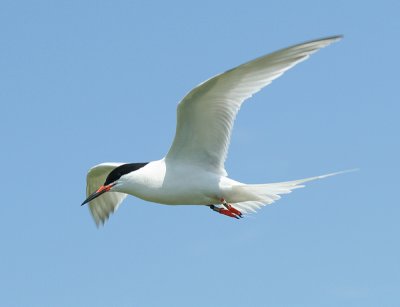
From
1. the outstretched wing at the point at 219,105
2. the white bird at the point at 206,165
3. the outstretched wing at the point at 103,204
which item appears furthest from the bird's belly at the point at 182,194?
the outstretched wing at the point at 103,204

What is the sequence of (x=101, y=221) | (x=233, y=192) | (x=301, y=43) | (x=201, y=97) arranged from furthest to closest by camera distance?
(x=101, y=221), (x=233, y=192), (x=201, y=97), (x=301, y=43)

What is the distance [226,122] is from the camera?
9.65 m

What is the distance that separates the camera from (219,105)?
372 inches

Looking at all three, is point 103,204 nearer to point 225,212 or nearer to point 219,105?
point 225,212

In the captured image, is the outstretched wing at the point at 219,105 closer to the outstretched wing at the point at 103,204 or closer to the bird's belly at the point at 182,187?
the bird's belly at the point at 182,187

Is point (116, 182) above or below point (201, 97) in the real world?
below

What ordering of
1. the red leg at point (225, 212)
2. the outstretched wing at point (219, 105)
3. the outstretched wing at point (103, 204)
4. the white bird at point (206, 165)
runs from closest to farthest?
the outstretched wing at point (219, 105)
the white bird at point (206, 165)
the red leg at point (225, 212)
the outstretched wing at point (103, 204)

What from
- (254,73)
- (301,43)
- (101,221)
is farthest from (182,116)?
(101,221)

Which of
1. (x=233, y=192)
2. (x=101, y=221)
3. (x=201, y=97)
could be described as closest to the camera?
(x=201, y=97)

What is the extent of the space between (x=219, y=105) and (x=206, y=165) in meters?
0.84

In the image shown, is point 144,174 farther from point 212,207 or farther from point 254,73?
point 254,73

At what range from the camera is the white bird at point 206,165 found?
9203mm

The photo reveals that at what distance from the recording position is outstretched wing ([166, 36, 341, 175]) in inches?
347

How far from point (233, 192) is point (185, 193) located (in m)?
0.56
